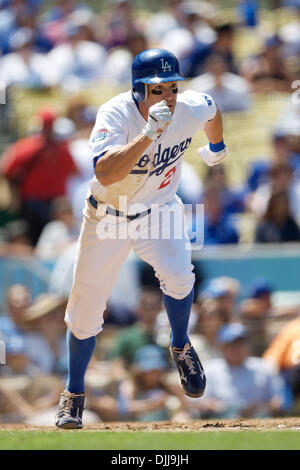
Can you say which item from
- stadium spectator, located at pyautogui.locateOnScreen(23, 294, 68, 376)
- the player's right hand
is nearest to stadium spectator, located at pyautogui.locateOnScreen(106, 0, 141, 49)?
stadium spectator, located at pyautogui.locateOnScreen(23, 294, 68, 376)

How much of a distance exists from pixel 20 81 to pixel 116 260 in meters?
6.67

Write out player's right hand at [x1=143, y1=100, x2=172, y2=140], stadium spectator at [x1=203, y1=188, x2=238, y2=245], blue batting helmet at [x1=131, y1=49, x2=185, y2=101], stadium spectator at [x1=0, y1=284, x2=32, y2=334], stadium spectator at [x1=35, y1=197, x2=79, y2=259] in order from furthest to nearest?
stadium spectator at [x1=203, y1=188, x2=238, y2=245], stadium spectator at [x1=35, y1=197, x2=79, y2=259], stadium spectator at [x1=0, y1=284, x2=32, y2=334], blue batting helmet at [x1=131, y1=49, x2=185, y2=101], player's right hand at [x1=143, y1=100, x2=172, y2=140]

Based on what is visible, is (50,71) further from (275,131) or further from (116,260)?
(116,260)

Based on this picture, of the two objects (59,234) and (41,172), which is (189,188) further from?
(41,172)

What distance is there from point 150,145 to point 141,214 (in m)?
0.44

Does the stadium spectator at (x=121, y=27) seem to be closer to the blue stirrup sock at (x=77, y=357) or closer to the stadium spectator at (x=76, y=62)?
the stadium spectator at (x=76, y=62)

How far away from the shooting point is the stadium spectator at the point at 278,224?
866 centimetres

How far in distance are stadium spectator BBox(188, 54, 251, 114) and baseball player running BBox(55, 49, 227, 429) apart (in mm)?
4891

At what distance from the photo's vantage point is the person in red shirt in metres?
9.02

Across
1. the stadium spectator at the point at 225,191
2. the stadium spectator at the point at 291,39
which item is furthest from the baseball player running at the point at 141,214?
the stadium spectator at the point at 291,39

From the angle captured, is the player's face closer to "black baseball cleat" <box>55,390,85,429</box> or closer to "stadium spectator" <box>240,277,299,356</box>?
"black baseball cleat" <box>55,390,85,429</box>

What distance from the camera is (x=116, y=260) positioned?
497cm
